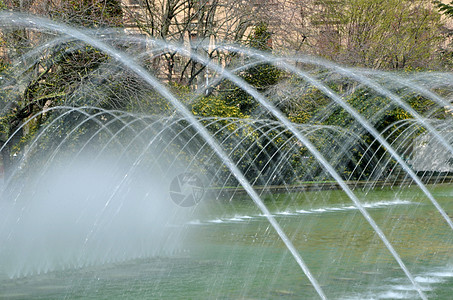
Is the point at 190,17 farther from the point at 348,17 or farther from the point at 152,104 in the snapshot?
the point at 348,17

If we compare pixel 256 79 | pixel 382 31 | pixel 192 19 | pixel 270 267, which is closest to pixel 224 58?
pixel 256 79

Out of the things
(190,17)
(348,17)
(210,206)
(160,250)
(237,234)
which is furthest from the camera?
(348,17)

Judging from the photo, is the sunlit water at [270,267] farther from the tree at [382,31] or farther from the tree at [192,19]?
the tree at [382,31]

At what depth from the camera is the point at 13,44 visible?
697 inches

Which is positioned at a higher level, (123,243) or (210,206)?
(123,243)

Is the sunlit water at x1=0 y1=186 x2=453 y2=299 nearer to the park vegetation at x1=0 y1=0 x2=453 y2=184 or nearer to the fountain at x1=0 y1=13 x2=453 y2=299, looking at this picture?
the fountain at x1=0 y1=13 x2=453 y2=299

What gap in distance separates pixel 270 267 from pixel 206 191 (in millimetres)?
11685

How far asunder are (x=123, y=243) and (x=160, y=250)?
575 millimetres

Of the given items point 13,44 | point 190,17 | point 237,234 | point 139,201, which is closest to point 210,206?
point 139,201

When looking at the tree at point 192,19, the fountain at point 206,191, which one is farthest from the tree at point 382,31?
the tree at point 192,19

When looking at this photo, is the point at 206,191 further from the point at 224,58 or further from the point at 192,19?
the point at 192,19

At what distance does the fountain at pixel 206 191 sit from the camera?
26.9 feet

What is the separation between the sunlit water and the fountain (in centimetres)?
3

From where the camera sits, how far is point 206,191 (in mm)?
20484
